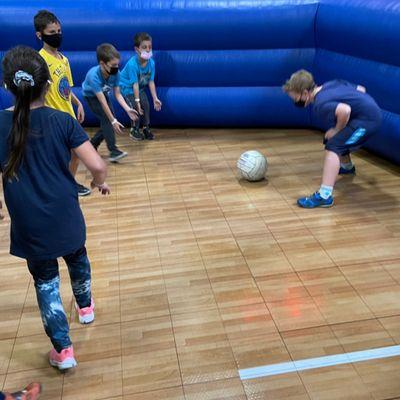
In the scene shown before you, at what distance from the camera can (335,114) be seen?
128 inches

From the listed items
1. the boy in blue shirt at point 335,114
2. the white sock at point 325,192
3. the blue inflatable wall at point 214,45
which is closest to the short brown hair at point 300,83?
the boy in blue shirt at point 335,114

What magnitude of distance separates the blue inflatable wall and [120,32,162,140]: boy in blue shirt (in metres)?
0.25

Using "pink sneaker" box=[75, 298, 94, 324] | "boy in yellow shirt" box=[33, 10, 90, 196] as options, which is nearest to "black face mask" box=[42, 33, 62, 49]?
"boy in yellow shirt" box=[33, 10, 90, 196]

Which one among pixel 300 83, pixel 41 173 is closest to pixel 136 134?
pixel 300 83

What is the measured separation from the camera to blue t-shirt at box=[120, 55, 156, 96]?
4.80 m

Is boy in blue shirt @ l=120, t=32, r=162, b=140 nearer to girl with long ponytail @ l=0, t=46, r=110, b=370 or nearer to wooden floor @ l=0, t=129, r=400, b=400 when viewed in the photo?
wooden floor @ l=0, t=129, r=400, b=400

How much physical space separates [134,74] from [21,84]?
11.2 feet

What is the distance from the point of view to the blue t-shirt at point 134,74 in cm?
480

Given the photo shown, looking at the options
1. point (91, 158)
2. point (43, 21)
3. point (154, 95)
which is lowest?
point (154, 95)

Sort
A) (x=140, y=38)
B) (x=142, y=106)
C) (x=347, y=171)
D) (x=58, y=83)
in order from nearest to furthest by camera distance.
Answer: (x=58, y=83) → (x=347, y=171) → (x=140, y=38) → (x=142, y=106)

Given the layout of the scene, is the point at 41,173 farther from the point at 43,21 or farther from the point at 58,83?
the point at 43,21

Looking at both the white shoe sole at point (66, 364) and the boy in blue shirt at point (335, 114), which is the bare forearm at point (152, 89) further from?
the white shoe sole at point (66, 364)

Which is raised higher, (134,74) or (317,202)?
(134,74)

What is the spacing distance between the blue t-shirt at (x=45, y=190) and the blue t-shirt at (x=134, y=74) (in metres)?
3.28
